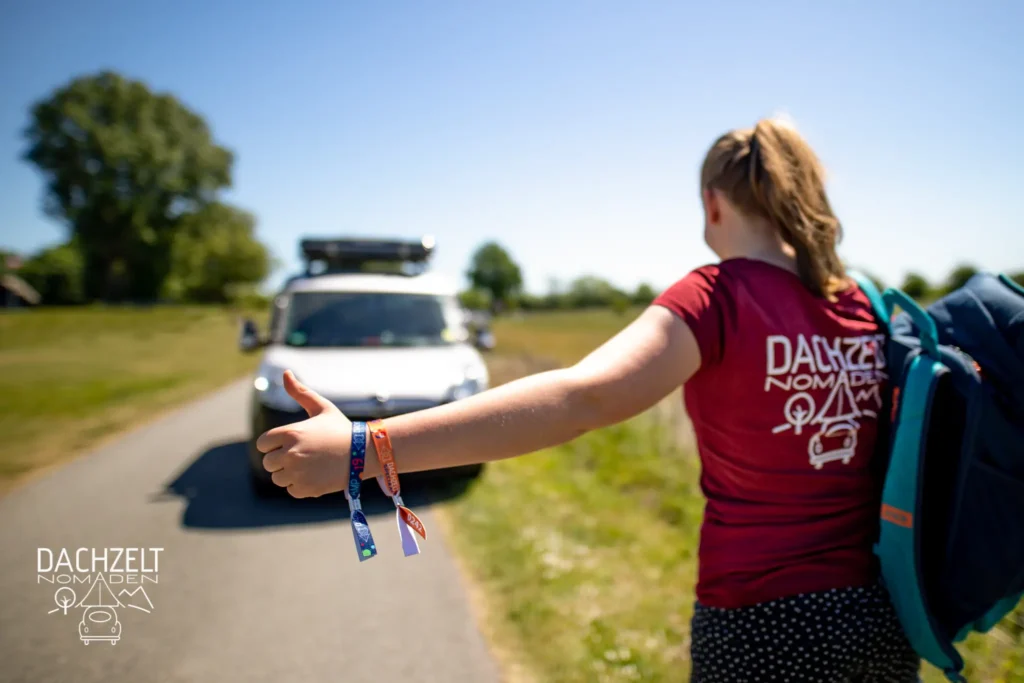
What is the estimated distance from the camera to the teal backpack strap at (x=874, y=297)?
5.26 ft

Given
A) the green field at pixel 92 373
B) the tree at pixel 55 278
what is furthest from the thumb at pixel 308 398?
the tree at pixel 55 278

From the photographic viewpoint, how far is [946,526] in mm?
1455

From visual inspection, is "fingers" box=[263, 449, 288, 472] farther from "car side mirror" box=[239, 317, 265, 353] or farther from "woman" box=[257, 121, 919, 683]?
"car side mirror" box=[239, 317, 265, 353]

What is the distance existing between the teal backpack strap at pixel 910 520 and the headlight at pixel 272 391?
3668 mm

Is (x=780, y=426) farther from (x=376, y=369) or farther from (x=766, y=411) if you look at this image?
(x=376, y=369)

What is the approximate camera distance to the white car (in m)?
4.43

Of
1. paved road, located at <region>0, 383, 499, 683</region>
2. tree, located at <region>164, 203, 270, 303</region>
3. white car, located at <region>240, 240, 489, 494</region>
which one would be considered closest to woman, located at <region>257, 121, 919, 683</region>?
paved road, located at <region>0, 383, 499, 683</region>

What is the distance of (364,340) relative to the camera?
19.5 ft

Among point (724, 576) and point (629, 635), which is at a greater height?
point (724, 576)

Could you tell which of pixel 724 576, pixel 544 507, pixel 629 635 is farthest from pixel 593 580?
pixel 724 576

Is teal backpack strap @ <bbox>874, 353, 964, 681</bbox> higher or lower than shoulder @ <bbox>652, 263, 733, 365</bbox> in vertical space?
lower

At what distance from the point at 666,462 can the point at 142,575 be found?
5.51 m

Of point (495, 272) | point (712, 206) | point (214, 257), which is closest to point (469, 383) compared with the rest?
point (712, 206)

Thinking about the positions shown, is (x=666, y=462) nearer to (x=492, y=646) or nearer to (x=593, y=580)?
(x=593, y=580)
